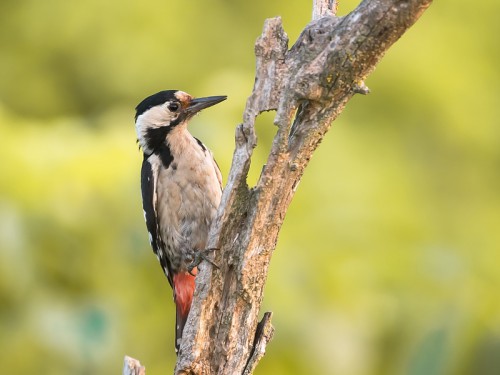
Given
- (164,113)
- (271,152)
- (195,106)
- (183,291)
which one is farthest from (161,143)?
(271,152)

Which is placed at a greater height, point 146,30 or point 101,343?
point 146,30

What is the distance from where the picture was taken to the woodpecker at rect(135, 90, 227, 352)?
5359 mm

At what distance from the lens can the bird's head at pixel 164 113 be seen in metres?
5.48

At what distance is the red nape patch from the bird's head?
0.67 metres

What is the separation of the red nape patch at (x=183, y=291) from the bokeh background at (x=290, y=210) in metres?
0.77

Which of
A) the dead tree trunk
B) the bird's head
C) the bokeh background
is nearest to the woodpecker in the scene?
the bird's head

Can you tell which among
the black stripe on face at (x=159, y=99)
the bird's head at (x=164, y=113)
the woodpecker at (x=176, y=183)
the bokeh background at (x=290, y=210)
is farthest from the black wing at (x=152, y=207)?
the bokeh background at (x=290, y=210)

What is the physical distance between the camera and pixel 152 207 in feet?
17.8

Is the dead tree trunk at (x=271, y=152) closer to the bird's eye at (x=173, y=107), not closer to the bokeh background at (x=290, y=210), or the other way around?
the bird's eye at (x=173, y=107)

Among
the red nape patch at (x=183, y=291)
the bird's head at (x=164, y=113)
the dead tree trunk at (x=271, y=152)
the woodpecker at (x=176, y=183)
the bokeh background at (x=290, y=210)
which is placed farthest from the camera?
the bokeh background at (x=290, y=210)

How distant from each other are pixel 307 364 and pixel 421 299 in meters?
1.09

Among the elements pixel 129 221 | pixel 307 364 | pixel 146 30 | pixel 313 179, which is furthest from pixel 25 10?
pixel 307 364

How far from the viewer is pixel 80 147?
6.38m

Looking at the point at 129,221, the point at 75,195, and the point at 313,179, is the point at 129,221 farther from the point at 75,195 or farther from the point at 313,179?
the point at 313,179
